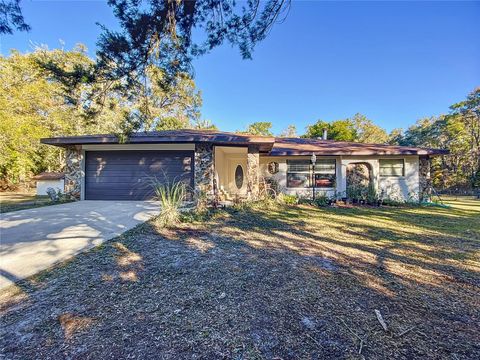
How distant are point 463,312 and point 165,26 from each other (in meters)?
5.37

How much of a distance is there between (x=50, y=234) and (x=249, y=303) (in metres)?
4.17

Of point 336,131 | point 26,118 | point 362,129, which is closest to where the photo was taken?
point 26,118

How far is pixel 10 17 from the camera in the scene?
3.12 metres

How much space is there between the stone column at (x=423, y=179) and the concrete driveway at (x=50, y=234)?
38.3ft

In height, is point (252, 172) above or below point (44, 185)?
above

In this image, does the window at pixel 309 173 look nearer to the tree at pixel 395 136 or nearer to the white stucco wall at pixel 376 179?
the white stucco wall at pixel 376 179

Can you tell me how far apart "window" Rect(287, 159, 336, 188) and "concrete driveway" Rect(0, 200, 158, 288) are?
268 inches

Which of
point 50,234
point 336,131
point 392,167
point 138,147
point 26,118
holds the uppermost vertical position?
point 336,131

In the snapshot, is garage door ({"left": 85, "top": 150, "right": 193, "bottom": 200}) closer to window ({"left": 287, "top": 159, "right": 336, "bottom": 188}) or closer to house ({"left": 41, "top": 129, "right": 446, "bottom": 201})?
house ({"left": 41, "top": 129, "right": 446, "bottom": 201})

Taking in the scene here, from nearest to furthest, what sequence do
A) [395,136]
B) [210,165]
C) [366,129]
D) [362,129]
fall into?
[210,165], [366,129], [362,129], [395,136]

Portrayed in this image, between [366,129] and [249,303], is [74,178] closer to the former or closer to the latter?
[249,303]

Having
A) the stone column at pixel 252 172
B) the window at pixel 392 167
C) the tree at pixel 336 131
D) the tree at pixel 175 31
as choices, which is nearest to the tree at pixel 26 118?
the stone column at pixel 252 172

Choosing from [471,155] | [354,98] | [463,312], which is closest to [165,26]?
[463,312]

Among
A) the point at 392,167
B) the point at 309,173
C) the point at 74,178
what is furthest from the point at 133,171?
the point at 392,167
